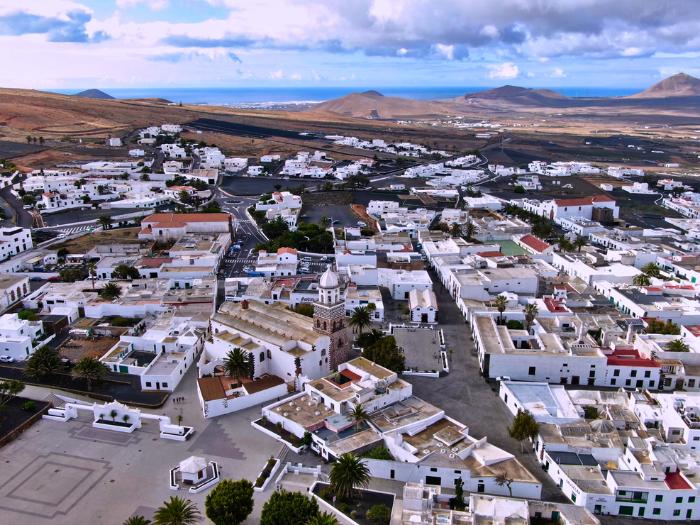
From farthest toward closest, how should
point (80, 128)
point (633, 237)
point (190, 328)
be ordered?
point (80, 128)
point (633, 237)
point (190, 328)

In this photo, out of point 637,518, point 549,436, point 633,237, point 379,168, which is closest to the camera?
point 637,518

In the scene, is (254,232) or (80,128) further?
(80,128)

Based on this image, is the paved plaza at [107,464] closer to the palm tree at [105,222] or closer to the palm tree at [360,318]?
the palm tree at [360,318]

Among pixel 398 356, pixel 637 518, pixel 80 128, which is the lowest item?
pixel 637 518

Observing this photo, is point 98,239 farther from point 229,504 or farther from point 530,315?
point 229,504

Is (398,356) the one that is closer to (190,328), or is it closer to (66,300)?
(190,328)

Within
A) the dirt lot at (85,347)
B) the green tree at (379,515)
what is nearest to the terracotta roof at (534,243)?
the green tree at (379,515)

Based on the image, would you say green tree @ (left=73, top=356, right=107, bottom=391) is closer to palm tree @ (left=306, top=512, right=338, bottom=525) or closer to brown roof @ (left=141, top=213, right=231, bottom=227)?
palm tree @ (left=306, top=512, right=338, bottom=525)

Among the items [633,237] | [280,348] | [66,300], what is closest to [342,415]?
[280,348]
